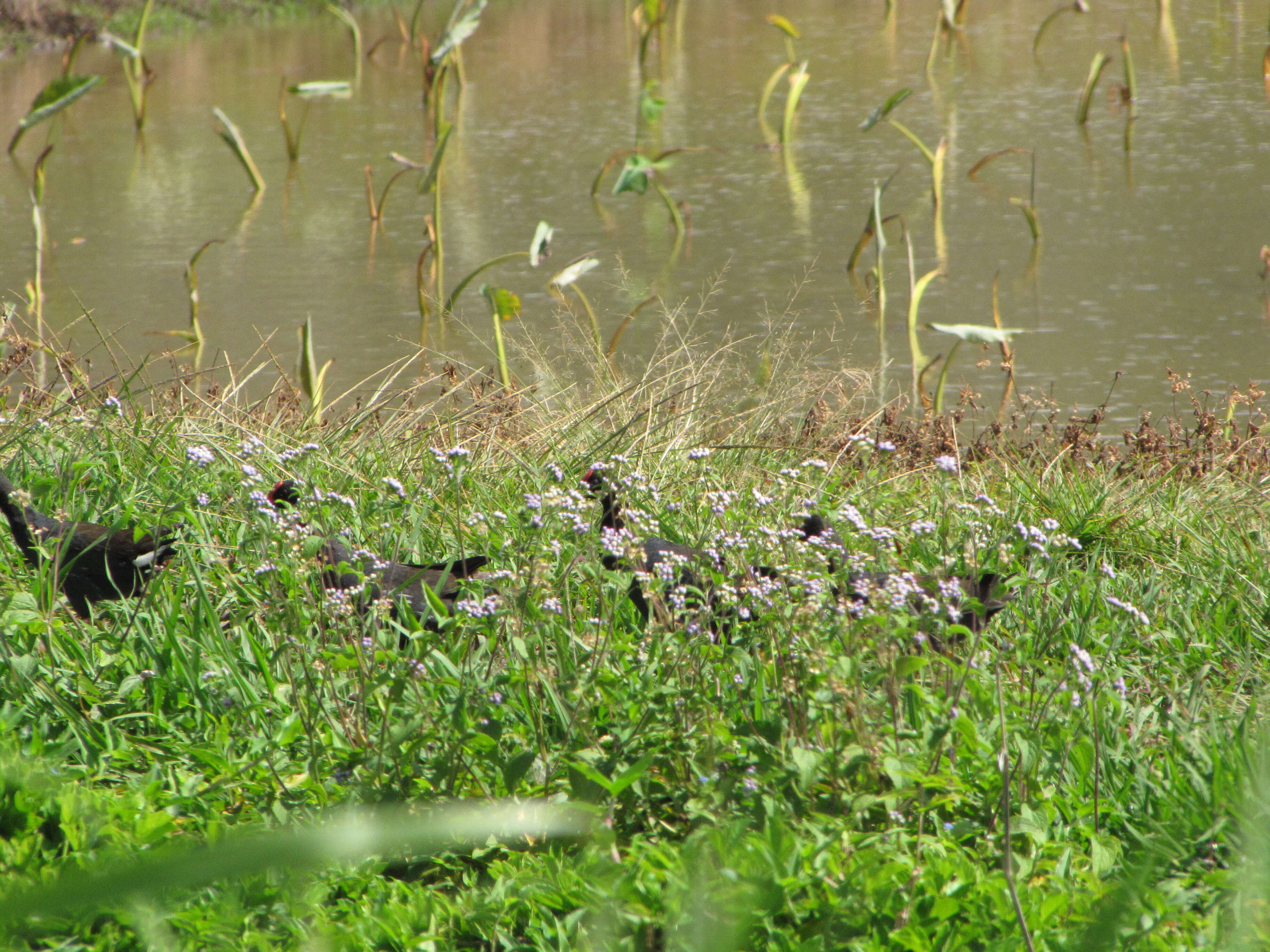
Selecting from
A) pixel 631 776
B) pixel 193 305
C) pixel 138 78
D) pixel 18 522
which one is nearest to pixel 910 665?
pixel 631 776

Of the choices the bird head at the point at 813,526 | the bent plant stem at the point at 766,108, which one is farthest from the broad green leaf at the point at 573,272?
the bent plant stem at the point at 766,108

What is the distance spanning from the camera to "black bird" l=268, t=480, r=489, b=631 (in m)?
2.57

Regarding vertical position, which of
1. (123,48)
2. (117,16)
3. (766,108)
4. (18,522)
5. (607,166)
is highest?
(117,16)

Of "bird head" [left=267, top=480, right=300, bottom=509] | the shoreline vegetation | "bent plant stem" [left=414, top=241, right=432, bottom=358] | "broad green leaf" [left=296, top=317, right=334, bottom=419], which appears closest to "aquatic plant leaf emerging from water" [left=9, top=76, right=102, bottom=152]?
"broad green leaf" [left=296, top=317, right=334, bottom=419]

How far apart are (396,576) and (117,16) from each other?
58.2ft

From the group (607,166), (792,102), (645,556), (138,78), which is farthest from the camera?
(138,78)

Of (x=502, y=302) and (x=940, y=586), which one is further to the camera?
(x=502, y=302)

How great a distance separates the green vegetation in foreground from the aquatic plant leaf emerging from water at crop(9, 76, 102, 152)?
8.35 feet

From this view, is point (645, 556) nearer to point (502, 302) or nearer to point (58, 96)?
point (502, 302)

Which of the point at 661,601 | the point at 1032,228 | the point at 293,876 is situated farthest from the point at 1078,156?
the point at 293,876

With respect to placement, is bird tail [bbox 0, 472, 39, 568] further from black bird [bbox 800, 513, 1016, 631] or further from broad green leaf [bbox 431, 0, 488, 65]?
broad green leaf [bbox 431, 0, 488, 65]

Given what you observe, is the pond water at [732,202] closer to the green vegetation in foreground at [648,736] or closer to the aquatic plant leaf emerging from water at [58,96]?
the aquatic plant leaf emerging from water at [58,96]

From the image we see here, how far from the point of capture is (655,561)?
2.74m

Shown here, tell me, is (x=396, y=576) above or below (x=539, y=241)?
below
